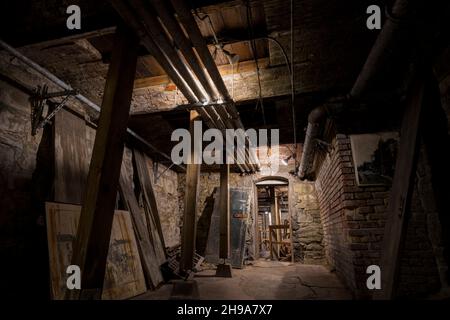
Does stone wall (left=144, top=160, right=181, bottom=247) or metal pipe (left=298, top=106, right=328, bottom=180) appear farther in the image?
stone wall (left=144, top=160, right=181, bottom=247)

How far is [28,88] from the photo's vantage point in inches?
118

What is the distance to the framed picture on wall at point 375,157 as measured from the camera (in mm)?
3383

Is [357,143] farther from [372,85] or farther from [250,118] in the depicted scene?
[250,118]

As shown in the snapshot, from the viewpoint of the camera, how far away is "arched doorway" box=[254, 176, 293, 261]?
752 centimetres

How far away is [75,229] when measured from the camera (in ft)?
10.1

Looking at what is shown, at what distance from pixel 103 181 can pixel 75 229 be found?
1.88 meters

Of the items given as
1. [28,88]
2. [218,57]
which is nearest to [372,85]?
A: [218,57]

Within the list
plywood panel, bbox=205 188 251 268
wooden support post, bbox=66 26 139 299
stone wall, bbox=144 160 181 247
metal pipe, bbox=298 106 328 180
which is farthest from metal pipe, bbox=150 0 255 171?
plywood panel, bbox=205 188 251 268

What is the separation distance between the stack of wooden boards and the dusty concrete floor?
36cm

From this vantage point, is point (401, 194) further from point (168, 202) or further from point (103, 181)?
point (168, 202)

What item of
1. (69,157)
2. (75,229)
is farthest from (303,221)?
(69,157)

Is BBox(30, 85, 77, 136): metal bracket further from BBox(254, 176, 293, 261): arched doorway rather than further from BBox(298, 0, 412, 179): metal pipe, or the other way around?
BBox(254, 176, 293, 261): arched doorway

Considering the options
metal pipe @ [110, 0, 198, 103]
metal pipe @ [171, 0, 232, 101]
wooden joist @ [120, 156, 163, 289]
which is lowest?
wooden joist @ [120, 156, 163, 289]

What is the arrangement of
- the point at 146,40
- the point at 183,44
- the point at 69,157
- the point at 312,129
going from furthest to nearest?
the point at 312,129 < the point at 69,157 < the point at 183,44 < the point at 146,40
